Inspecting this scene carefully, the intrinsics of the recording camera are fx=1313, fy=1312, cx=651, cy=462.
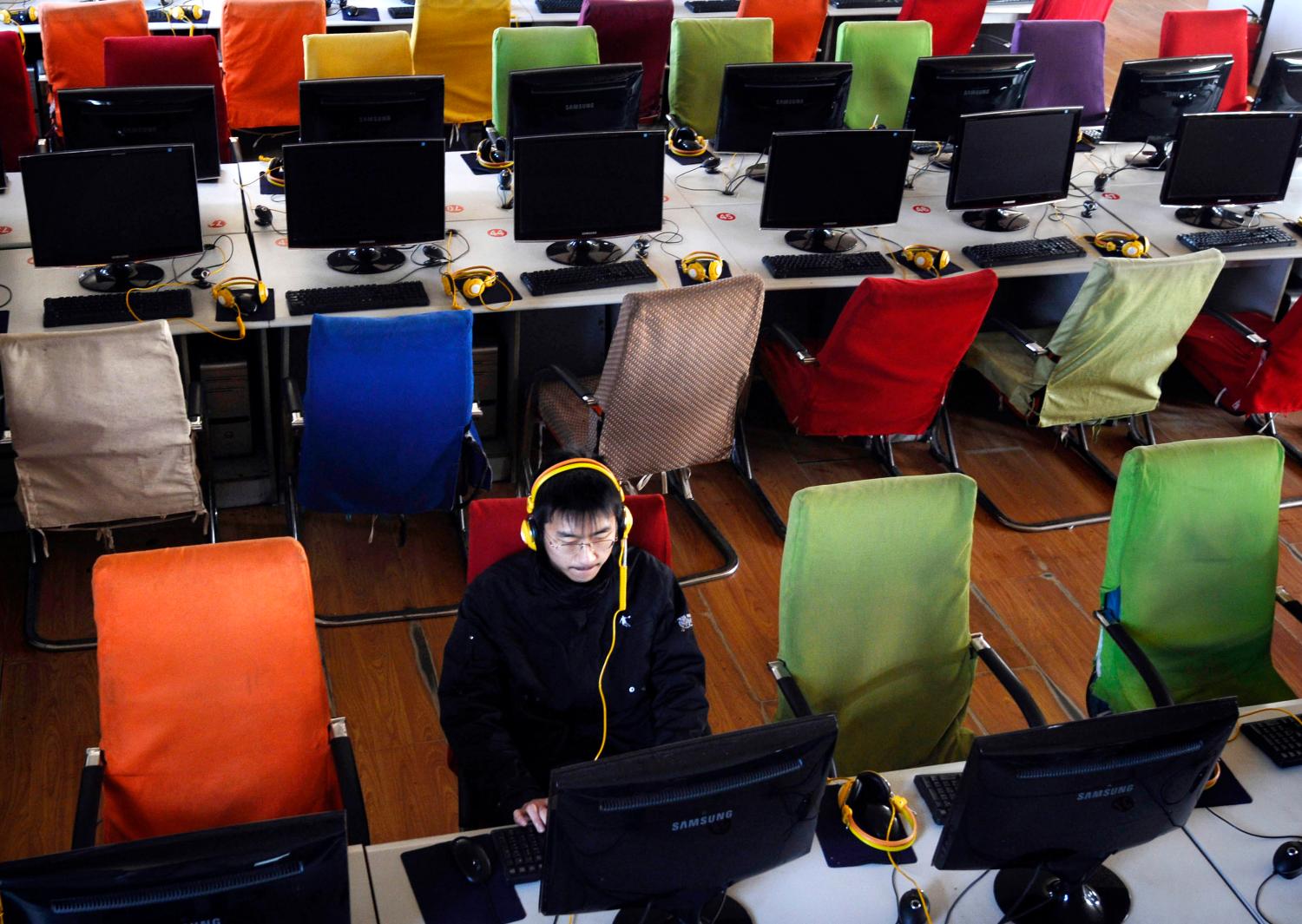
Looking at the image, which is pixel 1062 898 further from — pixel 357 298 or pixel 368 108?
pixel 368 108

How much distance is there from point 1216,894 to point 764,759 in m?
0.96

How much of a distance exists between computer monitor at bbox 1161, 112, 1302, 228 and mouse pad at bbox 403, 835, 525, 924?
3.95m

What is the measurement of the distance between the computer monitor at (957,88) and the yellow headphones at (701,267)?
1.45 m

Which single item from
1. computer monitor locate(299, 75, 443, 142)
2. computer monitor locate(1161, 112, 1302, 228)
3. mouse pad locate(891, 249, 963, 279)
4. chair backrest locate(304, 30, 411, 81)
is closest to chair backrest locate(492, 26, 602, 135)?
chair backrest locate(304, 30, 411, 81)

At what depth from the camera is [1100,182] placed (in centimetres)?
539

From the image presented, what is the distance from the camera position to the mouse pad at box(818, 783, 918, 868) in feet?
7.86

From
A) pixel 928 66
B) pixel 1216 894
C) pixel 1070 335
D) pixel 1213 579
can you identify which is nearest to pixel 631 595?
pixel 1216 894

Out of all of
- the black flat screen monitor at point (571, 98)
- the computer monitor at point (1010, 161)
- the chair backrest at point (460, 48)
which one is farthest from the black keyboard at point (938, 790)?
the chair backrest at point (460, 48)

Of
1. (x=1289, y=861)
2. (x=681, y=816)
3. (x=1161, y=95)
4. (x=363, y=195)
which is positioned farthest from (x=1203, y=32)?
(x=681, y=816)

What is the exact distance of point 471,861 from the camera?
7.50 ft

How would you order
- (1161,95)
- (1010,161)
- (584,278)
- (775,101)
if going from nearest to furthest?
1. (584,278)
2. (1010,161)
3. (775,101)
4. (1161,95)

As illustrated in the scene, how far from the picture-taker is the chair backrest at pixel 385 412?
3.44 m

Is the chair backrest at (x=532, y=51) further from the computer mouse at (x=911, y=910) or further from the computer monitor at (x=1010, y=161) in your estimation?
the computer mouse at (x=911, y=910)

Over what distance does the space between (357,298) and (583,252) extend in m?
0.82
